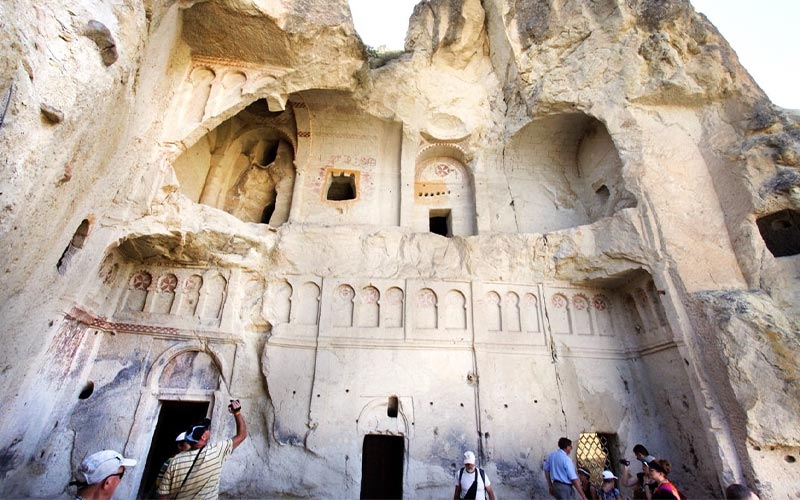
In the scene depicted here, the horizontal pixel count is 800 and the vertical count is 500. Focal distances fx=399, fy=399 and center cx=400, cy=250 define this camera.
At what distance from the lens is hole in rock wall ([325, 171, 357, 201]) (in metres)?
10.5

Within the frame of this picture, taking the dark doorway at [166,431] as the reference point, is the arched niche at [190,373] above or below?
above

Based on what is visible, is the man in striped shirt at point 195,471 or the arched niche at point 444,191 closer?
the man in striped shirt at point 195,471

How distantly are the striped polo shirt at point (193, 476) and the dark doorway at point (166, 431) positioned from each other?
17.1 feet

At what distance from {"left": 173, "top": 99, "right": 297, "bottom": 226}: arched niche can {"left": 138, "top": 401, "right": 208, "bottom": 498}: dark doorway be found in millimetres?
4597

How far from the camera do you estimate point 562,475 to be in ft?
17.3

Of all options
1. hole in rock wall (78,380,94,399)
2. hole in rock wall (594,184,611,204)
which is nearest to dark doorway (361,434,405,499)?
hole in rock wall (78,380,94,399)

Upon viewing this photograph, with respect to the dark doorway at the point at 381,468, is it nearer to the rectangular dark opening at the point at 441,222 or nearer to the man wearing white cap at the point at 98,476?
the rectangular dark opening at the point at 441,222

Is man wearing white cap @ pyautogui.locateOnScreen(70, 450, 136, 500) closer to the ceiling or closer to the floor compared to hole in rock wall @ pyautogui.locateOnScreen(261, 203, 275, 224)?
closer to the floor

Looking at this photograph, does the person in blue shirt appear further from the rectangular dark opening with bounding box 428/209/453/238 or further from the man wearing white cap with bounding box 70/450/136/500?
the rectangular dark opening with bounding box 428/209/453/238

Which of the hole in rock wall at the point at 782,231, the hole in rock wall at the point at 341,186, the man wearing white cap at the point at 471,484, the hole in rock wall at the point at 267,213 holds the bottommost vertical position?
the man wearing white cap at the point at 471,484

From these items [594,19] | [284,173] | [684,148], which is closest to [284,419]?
[284,173]

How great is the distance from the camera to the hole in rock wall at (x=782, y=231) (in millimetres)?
7949

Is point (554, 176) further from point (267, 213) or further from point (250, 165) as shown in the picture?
point (250, 165)

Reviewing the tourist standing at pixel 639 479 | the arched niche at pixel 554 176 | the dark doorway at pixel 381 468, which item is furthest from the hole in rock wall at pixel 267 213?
the tourist standing at pixel 639 479
